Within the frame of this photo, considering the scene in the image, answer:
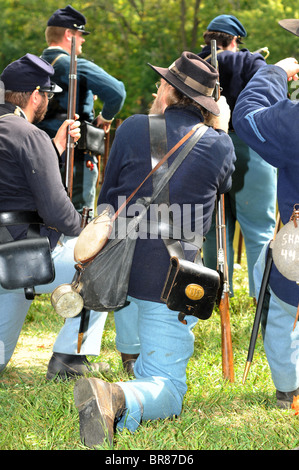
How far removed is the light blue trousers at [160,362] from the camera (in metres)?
3.03

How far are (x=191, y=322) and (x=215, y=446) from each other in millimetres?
634

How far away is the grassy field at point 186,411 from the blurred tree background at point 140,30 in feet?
51.6

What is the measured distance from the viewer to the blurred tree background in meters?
18.9

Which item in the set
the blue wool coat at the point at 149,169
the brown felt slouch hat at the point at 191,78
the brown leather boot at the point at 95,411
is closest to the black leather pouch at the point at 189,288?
the blue wool coat at the point at 149,169

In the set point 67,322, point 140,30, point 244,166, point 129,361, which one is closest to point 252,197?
point 244,166

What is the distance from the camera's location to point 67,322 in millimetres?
4008

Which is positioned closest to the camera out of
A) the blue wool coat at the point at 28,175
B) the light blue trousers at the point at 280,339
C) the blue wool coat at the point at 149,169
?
the blue wool coat at the point at 149,169

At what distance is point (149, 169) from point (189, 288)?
634mm

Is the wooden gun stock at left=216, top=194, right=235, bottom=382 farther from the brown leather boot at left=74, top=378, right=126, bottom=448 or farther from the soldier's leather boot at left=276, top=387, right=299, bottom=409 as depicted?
the brown leather boot at left=74, top=378, right=126, bottom=448

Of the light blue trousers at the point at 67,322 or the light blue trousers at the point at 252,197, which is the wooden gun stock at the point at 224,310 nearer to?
the light blue trousers at the point at 67,322

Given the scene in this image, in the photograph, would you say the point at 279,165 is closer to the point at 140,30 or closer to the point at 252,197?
the point at 252,197

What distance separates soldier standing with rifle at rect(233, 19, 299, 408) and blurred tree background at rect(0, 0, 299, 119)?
16315 mm

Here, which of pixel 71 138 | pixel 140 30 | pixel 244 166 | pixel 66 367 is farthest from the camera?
pixel 140 30

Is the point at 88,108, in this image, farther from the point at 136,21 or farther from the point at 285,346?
the point at 136,21
